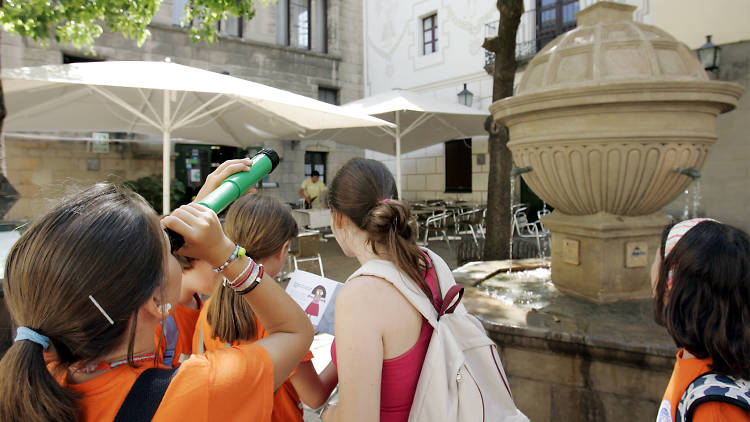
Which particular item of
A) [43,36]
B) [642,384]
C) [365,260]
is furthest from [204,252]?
[43,36]

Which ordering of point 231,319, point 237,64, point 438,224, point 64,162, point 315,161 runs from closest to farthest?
point 231,319
point 438,224
point 64,162
point 237,64
point 315,161

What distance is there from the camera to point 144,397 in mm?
860

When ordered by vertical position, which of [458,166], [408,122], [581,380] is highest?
[408,122]

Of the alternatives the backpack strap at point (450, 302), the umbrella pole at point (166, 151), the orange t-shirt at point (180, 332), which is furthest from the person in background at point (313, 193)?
the backpack strap at point (450, 302)

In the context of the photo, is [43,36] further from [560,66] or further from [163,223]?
[163,223]

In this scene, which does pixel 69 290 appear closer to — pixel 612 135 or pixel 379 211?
pixel 379 211

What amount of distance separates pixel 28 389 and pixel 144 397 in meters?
0.18

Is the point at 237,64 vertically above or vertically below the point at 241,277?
above

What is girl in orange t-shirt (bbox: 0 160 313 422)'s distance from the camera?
0.81 metres

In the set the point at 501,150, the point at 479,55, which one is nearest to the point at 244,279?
the point at 501,150

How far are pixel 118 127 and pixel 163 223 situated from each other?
30.0ft

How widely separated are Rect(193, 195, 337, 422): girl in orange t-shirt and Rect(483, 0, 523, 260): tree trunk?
5.09m

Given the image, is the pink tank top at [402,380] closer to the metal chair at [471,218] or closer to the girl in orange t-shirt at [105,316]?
the girl in orange t-shirt at [105,316]

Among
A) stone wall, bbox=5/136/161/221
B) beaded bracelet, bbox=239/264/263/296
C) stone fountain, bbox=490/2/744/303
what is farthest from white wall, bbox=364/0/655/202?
beaded bracelet, bbox=239/264/263/296
